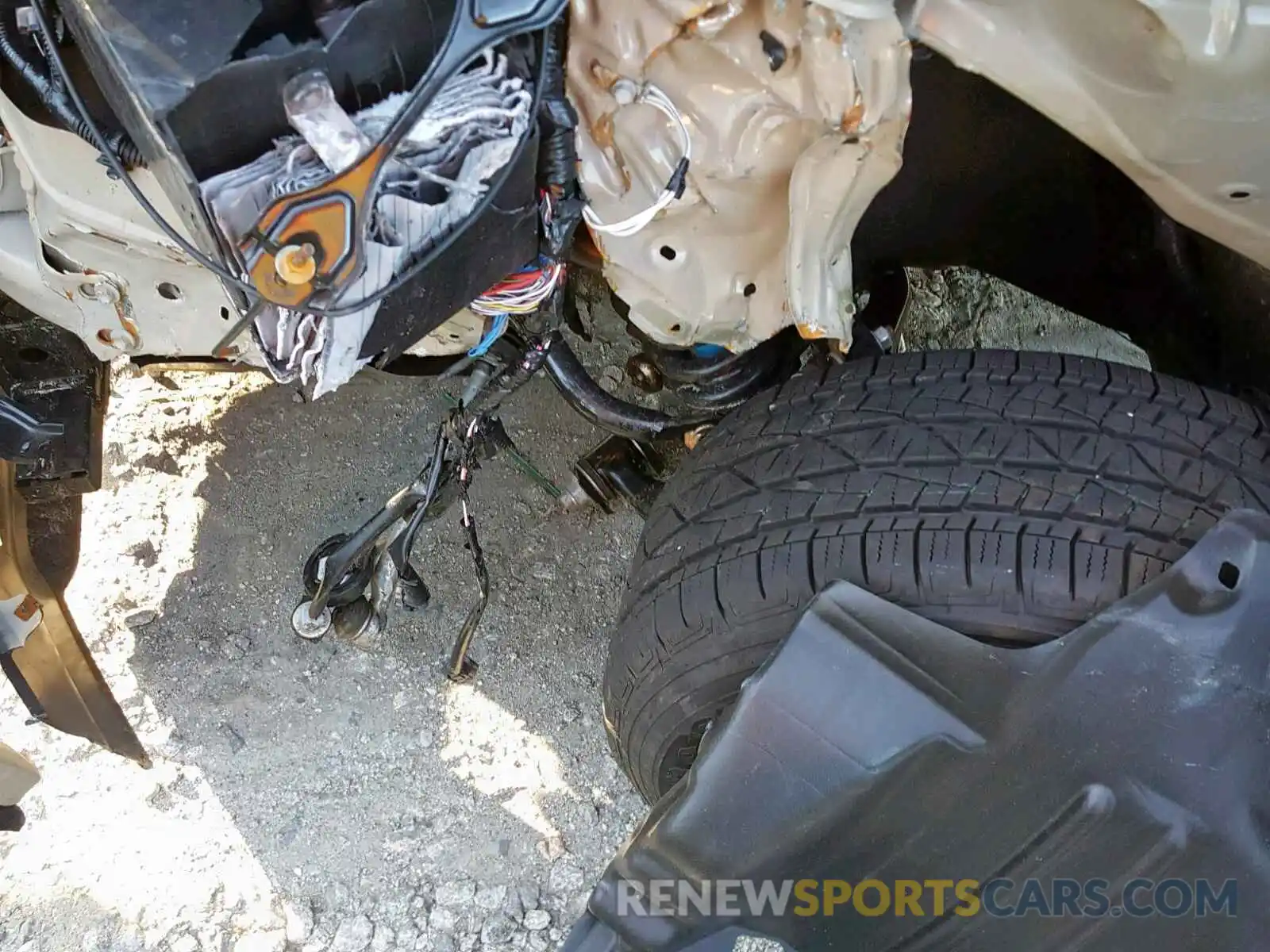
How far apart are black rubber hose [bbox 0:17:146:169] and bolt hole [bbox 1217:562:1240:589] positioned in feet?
3.97

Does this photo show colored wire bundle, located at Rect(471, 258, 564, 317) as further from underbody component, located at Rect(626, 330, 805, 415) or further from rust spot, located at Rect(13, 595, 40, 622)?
rust spot, located at Rect(13, 595, 40, 622)

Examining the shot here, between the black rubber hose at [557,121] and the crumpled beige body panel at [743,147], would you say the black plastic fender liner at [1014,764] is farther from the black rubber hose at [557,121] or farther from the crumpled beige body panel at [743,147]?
the black rubber hose at [557,121]

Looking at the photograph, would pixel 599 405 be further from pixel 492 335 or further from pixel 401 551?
pixel 401 551

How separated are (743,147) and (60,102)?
29.1 inches

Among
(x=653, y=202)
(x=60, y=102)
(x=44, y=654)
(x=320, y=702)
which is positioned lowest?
(x=320, y=702)

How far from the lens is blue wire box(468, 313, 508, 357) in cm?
144

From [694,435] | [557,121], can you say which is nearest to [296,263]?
[557,121]

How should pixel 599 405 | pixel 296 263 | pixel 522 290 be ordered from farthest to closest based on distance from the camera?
pixel 599 405, pixel 522 290, pixel 296 263

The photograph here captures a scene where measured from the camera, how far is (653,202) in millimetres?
1162

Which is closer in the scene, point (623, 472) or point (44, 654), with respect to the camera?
point (44, 654)

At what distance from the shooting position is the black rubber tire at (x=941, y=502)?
1.13m

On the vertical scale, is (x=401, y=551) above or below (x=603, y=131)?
below

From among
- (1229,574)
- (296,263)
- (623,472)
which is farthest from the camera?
(623,472)

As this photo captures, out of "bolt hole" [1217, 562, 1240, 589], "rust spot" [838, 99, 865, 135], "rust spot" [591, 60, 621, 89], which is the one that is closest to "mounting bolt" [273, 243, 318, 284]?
"rust spot" [591, 60, 621, 89]
